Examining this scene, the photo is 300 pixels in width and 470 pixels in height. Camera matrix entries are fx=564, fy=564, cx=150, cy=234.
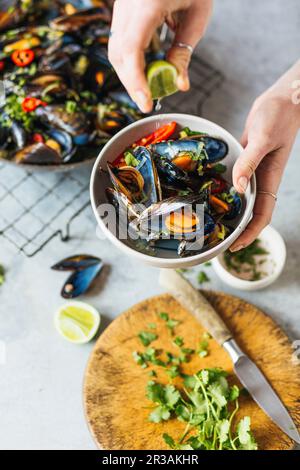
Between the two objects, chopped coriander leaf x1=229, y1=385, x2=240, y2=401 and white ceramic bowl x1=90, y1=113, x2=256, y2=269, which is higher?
white ceramic bowl x1=90, y1=113, x2=256, y2=269

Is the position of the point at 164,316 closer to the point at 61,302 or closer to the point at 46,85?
the point at 61,302

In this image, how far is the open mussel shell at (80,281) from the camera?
5.73 feet

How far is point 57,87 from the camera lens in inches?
68.8

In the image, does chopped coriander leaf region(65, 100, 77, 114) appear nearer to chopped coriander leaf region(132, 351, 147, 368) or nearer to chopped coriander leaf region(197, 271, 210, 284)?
chopped coriander leaf region(197, 271, 210, 284)

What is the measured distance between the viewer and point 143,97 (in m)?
1.42

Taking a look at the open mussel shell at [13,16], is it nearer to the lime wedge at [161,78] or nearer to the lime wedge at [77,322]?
the lime wedge at [161,78]

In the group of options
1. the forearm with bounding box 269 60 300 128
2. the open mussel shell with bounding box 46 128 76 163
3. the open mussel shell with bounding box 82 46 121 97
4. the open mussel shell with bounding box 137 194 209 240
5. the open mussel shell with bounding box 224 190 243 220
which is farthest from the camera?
the open mussel shell with bounding box 82 46 121 97

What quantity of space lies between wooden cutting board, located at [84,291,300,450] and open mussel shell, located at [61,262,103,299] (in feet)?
0.54

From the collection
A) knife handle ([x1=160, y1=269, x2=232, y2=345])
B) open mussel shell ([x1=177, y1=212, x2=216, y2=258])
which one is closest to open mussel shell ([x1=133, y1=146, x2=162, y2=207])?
open mussel shell ([x1=177, y1=212, x2=216, y2=258])

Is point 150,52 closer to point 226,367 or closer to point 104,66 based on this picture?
point 104,66

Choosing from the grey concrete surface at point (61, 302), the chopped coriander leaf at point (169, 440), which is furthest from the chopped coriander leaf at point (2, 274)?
the chopped coriander leaf at point (169, 440)

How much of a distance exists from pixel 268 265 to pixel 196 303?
294 mm

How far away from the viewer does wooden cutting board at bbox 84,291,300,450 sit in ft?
5.02
